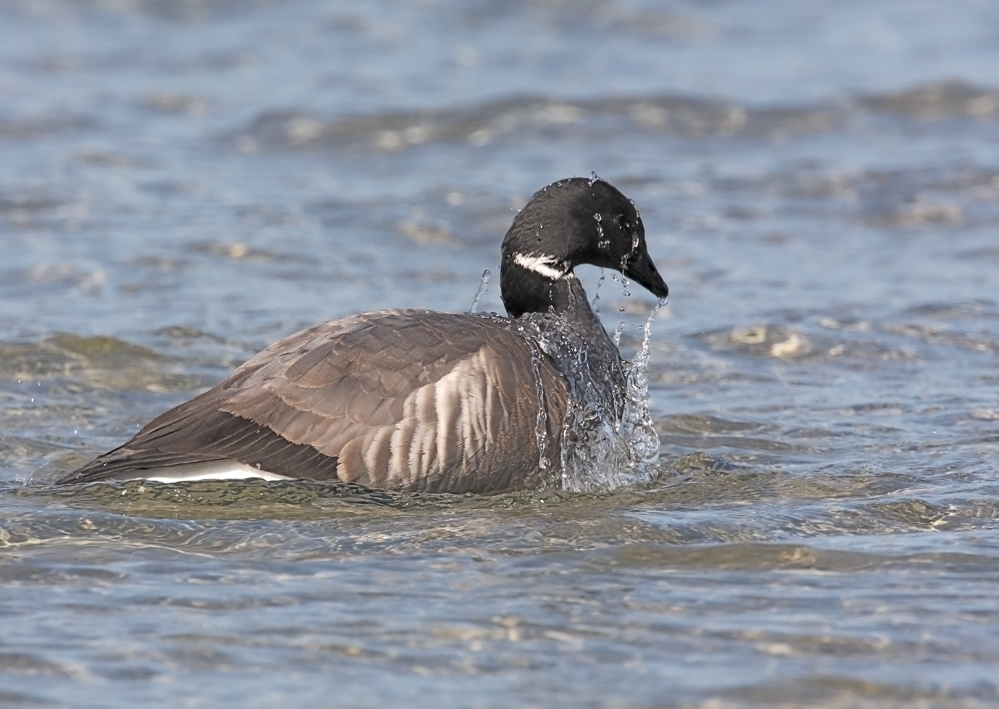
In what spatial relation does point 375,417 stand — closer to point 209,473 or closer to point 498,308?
point 209,473

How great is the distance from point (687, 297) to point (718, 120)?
192 inches

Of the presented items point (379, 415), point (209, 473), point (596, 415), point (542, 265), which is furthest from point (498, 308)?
point (209, 473)

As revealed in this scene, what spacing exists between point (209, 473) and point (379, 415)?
771 millimetres

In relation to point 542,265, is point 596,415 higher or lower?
lower

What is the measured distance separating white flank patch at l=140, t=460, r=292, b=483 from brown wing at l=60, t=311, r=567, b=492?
0.16 feet

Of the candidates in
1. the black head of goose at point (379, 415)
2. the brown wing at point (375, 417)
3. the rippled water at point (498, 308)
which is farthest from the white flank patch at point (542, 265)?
the rippled water at point (498, 308)

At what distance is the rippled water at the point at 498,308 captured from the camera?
4949mm

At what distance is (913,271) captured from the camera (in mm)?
10656

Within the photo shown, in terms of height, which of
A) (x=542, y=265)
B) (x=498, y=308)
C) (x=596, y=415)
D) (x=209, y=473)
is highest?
(x=542, y=265)

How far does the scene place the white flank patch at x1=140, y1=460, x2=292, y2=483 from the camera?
639cm

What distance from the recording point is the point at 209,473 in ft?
21.2

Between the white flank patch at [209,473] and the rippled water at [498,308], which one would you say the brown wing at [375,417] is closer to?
the white flank patch at [209,473]

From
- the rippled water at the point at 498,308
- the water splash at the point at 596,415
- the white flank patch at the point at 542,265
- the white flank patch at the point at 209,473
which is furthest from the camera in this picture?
the white flank patch at the point at 542,265

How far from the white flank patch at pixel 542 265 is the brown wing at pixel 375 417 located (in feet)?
2.70
